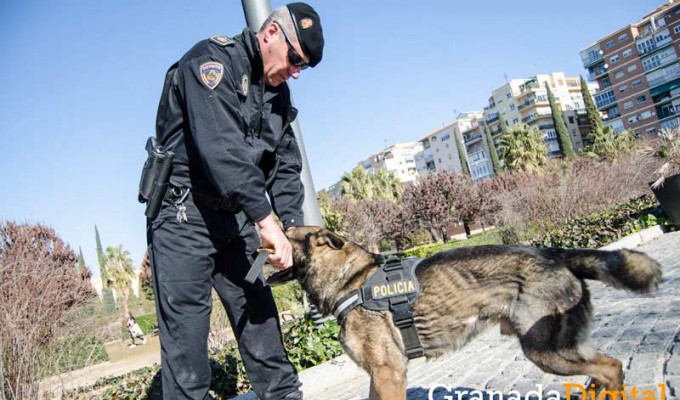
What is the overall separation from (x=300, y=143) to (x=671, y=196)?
389 inches

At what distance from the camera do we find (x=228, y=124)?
8.68ft

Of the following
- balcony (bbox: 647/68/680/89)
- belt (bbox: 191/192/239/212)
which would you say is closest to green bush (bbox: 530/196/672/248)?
Answer: belt (bbox: 191/192/239/212)

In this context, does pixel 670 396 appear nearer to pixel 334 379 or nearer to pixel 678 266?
pixel 334 379

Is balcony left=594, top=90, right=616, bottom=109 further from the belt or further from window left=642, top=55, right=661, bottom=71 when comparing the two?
the belt

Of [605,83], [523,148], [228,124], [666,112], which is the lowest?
[228,124]

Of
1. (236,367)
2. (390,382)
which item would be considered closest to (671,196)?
(236,367)

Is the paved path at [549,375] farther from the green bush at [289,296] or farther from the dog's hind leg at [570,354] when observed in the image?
the green bush at [289,296]

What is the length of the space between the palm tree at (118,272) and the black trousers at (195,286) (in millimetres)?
46103

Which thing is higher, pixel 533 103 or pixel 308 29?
pixel 533 103

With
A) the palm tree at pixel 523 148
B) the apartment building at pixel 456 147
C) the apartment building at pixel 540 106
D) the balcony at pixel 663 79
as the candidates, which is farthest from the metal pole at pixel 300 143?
the apartment building at pixel 540 106

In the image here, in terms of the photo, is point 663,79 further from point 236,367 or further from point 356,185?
point 236,367

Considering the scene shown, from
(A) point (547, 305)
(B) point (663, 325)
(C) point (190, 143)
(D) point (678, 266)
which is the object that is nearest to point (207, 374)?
(C) point (190, 143)

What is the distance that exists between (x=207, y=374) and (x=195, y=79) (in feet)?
5.99

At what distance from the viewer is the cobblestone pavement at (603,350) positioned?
3.05 metres
